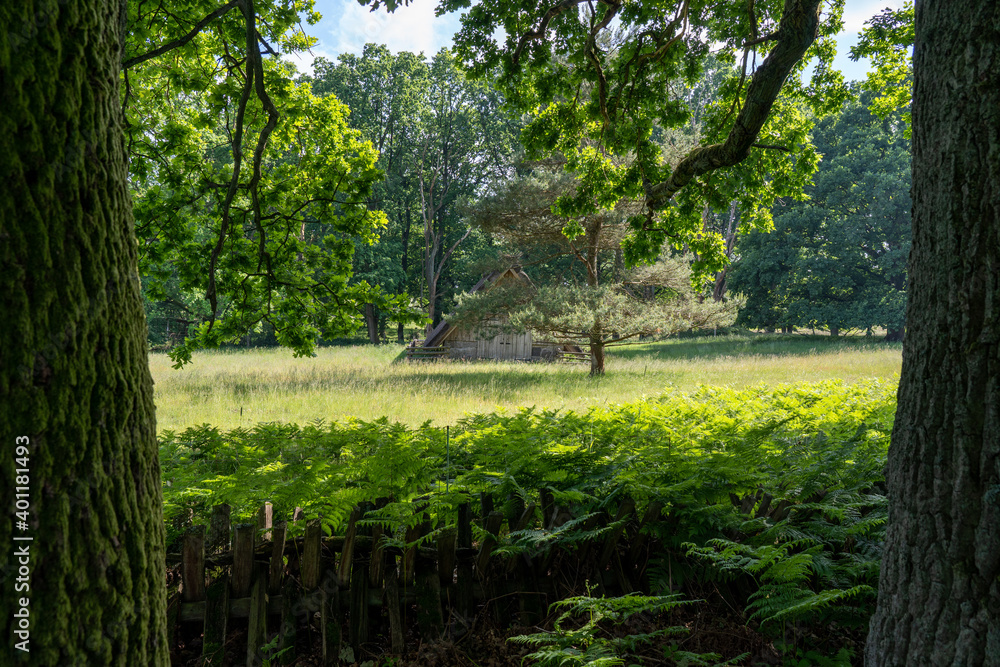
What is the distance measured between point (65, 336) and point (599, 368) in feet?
66.9

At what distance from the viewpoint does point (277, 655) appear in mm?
2969

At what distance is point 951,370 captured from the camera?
2.03m

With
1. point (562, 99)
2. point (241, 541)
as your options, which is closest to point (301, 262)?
point (562, 99)

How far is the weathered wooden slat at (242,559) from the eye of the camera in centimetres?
299

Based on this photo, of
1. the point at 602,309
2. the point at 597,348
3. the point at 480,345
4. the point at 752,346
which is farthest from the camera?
the point at 752,346

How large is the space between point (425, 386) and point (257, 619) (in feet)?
43.3

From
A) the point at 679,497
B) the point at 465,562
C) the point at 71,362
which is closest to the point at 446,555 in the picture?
the point at 465,562

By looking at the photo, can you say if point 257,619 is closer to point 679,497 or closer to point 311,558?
point 311,558

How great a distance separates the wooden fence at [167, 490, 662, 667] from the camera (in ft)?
9.97

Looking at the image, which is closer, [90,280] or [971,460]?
[90,280]

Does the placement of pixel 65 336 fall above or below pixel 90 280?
below

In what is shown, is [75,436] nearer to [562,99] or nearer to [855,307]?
[562,99]

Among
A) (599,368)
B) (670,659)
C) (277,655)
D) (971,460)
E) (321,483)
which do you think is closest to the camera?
(971,460)

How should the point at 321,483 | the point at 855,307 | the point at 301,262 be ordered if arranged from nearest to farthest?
the point at 321,483, the point at 301,262, the point at 855,307
